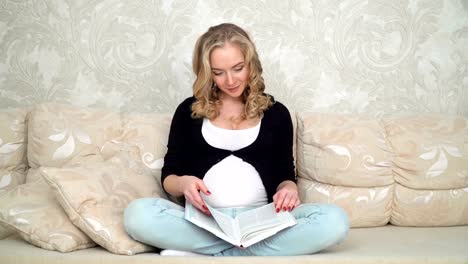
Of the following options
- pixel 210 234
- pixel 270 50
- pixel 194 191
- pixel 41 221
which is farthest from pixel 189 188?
pixel 270 50

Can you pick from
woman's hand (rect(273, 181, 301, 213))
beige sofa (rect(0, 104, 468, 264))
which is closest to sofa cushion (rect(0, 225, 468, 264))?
beige sofa (rect(0, 104, 468, 264))

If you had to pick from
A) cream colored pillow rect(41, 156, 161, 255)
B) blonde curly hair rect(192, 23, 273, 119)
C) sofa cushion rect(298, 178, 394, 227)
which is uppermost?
blonde curly hair rect(192, 23, 273, 119)

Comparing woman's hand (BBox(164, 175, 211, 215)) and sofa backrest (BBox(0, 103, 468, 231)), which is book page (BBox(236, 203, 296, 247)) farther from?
sofa backrest (BBox(0, 103, 468, 231))

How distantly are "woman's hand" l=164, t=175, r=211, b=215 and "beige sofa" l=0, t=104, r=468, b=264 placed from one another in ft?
0.27

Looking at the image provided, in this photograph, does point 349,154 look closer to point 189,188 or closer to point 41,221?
point 189,188

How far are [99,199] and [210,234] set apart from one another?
1.14 ft

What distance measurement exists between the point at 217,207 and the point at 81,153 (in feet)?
1.87

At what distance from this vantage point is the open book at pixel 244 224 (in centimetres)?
132

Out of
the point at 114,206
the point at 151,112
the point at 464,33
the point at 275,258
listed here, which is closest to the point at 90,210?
the point at 114,206

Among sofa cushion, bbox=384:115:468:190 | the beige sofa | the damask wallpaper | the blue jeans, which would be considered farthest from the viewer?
the damask wallpaper

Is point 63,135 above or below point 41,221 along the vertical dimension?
above

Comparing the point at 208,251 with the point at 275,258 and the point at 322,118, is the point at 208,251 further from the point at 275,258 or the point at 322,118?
the point at 322,118

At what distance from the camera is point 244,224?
4.52ft

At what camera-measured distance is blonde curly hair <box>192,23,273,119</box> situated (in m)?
1.75
